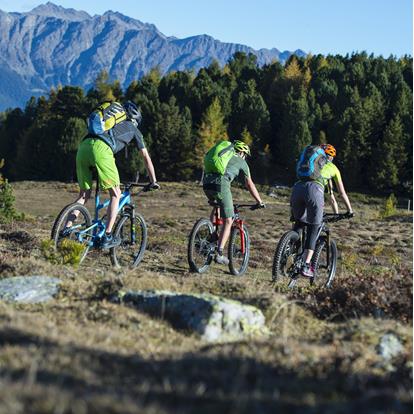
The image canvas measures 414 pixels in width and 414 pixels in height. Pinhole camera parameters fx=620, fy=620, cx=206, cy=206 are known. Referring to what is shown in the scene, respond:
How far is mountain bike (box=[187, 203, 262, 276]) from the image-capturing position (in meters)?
Result: 9.84

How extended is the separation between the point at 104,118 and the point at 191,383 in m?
5.47

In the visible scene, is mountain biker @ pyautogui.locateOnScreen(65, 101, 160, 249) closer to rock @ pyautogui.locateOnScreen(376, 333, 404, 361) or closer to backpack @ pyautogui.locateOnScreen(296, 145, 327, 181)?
backpack @ pyautogui.locateOnScreen(296, 145, 327, 181)

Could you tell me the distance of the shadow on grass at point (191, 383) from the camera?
324 cm

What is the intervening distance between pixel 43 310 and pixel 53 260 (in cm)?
252

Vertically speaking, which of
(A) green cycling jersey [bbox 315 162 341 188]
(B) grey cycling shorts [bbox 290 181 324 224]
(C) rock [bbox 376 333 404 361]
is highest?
(A) green cycling jersey [bbox 315 162 341 188]

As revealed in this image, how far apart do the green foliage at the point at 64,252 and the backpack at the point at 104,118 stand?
5.16ft

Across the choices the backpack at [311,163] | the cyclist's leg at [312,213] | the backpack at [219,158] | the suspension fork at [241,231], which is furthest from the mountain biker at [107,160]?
the cyclist's leg at [312,213]

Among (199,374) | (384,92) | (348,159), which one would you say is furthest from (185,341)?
(384,92)

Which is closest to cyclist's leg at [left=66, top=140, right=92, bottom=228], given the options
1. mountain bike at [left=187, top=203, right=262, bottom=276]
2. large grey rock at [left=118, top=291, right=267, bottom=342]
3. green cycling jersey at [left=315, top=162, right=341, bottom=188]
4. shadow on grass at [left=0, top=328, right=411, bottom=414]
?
mountain bike at [left=187, top=203, right=262, bottom=276]

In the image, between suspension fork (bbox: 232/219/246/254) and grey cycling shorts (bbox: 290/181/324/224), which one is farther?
suspension fork (bbox: 232/219/246/254)

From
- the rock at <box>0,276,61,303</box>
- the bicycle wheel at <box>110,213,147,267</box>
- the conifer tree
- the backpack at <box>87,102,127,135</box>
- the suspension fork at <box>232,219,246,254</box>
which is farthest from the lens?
the conifer tree

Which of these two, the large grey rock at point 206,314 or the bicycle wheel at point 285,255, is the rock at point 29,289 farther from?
the bicycle wheel at point 285,255

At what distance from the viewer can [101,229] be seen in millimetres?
8719

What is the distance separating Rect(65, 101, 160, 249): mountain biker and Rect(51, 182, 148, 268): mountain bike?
11 centimetres
